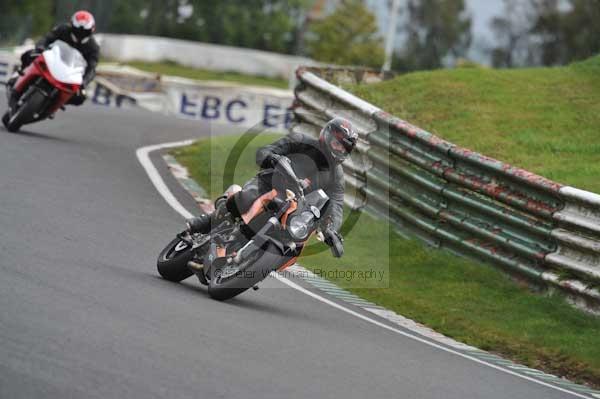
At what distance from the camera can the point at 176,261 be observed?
402 inches

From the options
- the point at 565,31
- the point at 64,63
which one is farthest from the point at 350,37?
the point at 64,63

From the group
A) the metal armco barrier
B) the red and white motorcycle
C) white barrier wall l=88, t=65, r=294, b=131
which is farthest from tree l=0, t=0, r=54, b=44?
the metal armco barrier

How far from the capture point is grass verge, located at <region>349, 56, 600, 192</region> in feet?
51.9

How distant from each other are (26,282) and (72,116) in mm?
13339

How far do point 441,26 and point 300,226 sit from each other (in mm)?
88360

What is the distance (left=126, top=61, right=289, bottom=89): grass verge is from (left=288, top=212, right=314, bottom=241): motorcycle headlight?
54.9 metres

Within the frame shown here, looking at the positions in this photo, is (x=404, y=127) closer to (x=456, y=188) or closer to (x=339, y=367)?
(x=456, y=188)

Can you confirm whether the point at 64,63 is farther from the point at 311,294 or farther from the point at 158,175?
the point at 311,294

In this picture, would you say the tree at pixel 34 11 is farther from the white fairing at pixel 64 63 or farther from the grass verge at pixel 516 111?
the white fairing at pixel 64 63

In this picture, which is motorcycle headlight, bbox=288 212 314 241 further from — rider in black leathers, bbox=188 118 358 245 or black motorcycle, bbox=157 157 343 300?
rider in black leathers, bbox=188 118 358 245

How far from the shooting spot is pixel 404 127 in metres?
14.1

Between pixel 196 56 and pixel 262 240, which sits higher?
pixel 262 240

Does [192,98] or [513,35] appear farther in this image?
[513,35]

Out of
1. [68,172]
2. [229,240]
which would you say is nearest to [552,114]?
[68,172]
